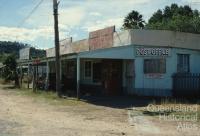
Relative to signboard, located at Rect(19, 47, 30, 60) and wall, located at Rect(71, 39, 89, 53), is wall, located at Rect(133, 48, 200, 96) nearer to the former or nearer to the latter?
wall, located at Rect(71, 39, 89, 53)

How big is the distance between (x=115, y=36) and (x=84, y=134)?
16.3m

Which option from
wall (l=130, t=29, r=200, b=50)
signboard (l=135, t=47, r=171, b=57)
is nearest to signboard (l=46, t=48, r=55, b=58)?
wall (l=130, t=29, r=200, b=50)

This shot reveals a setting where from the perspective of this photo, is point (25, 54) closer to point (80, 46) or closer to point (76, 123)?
point (80, 46)

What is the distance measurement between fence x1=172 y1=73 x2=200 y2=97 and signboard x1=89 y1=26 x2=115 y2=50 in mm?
5162

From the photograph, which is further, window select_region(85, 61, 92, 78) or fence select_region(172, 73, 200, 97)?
window select_region(85, 61, 92, 78)

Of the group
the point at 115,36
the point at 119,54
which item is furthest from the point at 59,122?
the point at 115,36

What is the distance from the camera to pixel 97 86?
29.2m

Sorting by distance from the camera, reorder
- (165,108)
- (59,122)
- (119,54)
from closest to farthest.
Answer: (59,122) < (165,108) < (119,54)

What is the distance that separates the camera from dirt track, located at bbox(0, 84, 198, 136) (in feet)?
40.8

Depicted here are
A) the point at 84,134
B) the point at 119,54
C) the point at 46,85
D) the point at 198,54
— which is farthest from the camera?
the point at 46,85

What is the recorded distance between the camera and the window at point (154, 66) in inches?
1013

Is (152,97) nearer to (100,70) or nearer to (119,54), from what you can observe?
(119,54)

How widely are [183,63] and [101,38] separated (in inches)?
260

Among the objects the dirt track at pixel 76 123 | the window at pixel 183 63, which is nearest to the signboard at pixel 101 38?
the window at pixel 183 63
